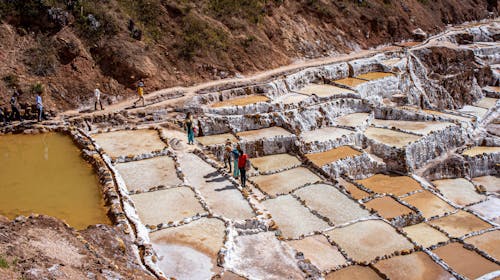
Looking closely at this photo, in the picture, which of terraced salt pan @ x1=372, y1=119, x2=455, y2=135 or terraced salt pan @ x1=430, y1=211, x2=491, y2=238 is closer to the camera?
terraced salt pan @ x1=430, y1=211, x2=491, y2=238

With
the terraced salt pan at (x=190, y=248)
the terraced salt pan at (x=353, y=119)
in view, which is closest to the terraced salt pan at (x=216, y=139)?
the terraced salt pan at (x=353, y=119)

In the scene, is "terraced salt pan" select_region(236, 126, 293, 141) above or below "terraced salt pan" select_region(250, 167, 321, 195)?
above

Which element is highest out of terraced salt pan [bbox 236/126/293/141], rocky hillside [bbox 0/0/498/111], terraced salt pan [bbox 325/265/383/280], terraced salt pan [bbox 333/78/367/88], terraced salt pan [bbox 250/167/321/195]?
rocky hillside [bbox 0/0/498/111]

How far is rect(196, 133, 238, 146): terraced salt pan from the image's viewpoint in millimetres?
19812

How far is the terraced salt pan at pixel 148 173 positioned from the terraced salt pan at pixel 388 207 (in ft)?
24.9

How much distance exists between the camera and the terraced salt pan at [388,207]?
17141mm

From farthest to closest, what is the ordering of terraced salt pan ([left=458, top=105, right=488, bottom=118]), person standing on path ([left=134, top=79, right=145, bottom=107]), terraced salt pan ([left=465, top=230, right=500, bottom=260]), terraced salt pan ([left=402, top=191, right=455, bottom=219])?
terraced salt pan ([left=458, top=105, right=488, bottom=118])
person standing on path ([left=134, top=79, right=145, bottom=107])
terraced salt pan ([left=402, top=191, right=455, bottom=219])
terraced salt pan ([left=465, top=230, right=500, bottom=260])

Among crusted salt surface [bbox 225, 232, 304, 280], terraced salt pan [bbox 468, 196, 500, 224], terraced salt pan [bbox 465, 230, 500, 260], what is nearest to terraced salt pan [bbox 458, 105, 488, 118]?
terraced salt pan [bbox 468, 196, 500, 224]

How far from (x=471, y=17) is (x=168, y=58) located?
3489 cm

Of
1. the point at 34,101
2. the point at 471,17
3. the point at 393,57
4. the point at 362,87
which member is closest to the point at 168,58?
the point at 34,101

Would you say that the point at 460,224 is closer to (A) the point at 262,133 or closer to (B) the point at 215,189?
(A) the point at 262,133

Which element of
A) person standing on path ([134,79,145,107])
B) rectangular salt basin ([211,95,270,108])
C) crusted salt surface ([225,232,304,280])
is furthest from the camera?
rectangular salt basin ([211,95,270,108])

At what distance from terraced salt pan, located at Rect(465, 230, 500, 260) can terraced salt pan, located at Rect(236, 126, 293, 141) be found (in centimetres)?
854

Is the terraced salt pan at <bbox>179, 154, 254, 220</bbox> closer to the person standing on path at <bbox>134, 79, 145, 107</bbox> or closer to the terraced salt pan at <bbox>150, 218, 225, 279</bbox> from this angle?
the terraced salt pan at <bbox>150, 218, 225, 279</bbox>
